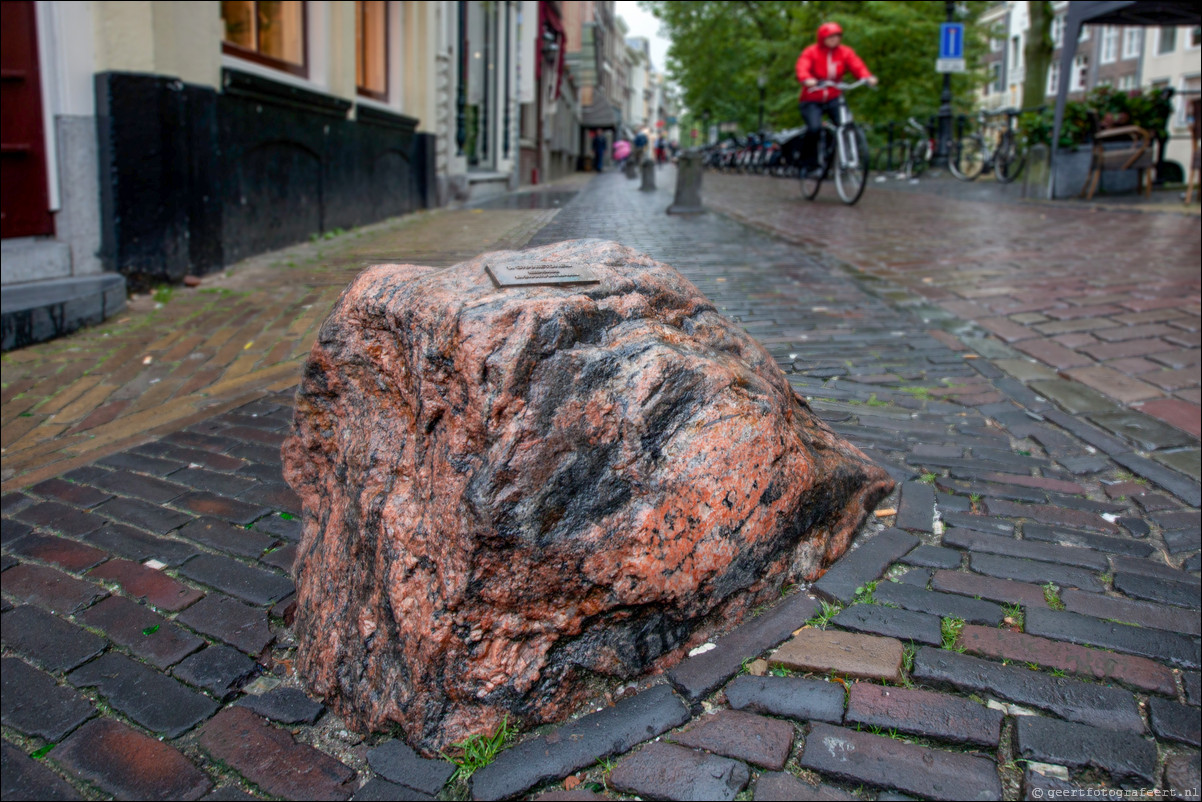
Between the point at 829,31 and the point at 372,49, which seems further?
the point at 829,31

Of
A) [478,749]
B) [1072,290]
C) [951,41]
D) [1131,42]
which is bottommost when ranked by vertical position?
[478,749]

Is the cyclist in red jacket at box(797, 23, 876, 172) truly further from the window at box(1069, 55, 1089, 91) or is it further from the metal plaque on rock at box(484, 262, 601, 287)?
the window at box(1069, 55, 1089, 91)

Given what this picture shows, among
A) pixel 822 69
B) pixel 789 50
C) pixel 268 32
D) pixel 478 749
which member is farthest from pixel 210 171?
pixel 789 50

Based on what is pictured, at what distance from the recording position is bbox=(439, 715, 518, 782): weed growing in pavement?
1616mm

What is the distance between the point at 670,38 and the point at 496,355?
37.5m

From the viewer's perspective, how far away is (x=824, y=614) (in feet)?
6.35

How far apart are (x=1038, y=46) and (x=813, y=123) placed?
10.4m

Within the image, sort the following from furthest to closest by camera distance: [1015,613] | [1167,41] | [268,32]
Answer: [1167,41], [268,32], [1015,613]

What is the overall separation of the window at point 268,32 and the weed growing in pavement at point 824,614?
22.1 feet

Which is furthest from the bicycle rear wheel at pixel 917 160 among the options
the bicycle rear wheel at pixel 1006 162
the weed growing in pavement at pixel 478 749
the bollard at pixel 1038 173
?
the weed growing in pavement at pixel 478 749

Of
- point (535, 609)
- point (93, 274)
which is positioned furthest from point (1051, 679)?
point (93, 274)

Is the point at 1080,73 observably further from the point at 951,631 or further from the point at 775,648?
the point at 775,648

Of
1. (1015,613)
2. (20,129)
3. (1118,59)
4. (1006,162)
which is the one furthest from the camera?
(1118,59)

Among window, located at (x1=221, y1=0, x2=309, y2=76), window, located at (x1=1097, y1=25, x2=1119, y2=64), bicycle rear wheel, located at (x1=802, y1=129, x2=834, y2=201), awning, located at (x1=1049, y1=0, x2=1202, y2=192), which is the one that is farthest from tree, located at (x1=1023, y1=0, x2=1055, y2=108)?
window, located at (x1=1097, y1=25, x2=1119, y2=64)
